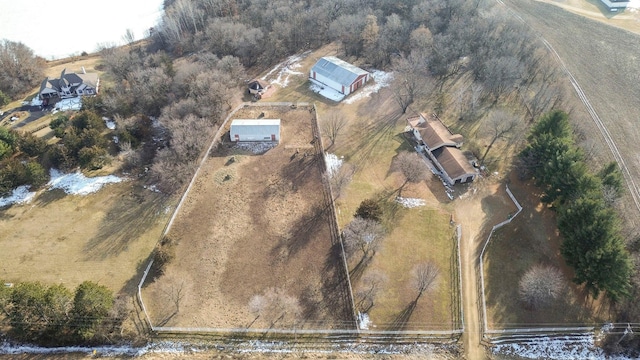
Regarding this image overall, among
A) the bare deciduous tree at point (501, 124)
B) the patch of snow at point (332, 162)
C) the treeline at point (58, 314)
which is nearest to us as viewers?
the treeline at point (58, 314)

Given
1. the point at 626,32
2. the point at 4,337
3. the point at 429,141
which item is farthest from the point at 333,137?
the point at 626,32

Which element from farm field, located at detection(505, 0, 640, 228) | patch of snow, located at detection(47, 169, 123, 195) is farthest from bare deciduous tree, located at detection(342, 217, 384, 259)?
patch of snow, located at detection(47, 169, 123, 195)

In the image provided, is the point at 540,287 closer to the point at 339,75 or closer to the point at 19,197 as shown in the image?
the point at 339,75

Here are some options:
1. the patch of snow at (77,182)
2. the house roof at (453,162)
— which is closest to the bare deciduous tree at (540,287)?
the house roof at (453,162)

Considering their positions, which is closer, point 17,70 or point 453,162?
point 453,162

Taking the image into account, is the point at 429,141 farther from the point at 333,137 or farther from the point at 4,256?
the point at 4,256

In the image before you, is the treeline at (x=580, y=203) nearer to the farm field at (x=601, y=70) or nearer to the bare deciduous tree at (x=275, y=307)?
the farm field at (x=601, y=70)

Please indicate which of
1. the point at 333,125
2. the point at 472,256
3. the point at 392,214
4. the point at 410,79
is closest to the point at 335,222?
the point at 392,214
